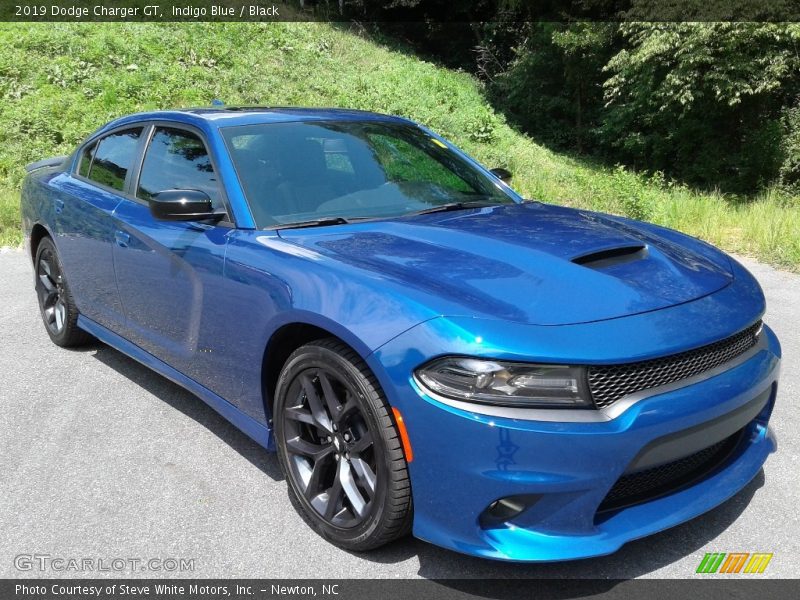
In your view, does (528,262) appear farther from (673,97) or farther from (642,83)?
(642,83)

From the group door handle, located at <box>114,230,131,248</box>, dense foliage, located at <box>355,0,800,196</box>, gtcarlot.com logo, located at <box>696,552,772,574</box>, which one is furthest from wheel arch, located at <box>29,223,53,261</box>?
dense foliage, located at <box>355,0,800,196</box>

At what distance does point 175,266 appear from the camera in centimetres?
342

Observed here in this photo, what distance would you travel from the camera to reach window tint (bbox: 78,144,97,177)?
4750 millimetres

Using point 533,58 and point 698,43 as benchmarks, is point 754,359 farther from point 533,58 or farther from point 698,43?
point 533,58

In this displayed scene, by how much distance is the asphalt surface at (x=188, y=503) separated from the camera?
8.55ft

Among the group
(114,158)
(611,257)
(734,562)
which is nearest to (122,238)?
(114,158)

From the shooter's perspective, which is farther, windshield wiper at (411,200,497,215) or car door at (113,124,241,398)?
windshield wiper at (411,200,497,215)

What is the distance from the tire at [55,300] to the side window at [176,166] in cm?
127

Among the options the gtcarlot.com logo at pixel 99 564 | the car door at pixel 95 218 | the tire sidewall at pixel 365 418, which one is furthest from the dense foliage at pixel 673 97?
the gtcarlot.com logo at pixel 99 564

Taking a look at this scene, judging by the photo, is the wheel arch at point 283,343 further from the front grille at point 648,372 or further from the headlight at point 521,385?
the front grille at point 648,372

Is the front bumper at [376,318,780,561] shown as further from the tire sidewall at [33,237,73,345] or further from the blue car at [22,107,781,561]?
the tire sidewall at [33,237,73,345]

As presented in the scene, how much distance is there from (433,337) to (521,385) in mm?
306

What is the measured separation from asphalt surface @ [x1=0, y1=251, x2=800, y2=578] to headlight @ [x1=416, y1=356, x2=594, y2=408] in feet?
2.39

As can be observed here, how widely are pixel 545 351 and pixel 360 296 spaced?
68cm
